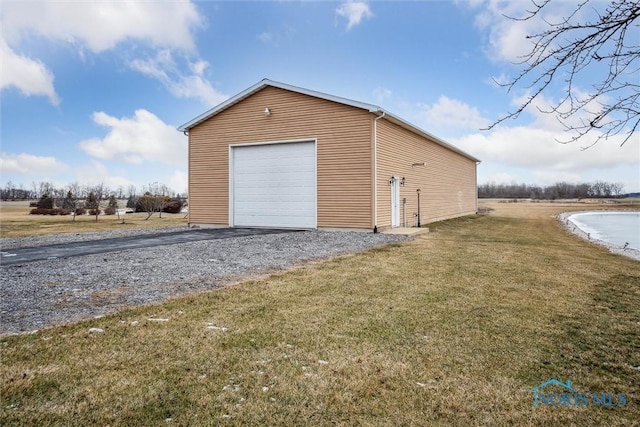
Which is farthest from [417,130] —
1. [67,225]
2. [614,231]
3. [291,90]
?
[67,225]

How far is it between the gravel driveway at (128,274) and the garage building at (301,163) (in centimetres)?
277

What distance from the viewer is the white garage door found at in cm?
1270

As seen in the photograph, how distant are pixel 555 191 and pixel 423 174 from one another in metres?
69.8

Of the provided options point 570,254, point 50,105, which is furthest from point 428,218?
point 50,105

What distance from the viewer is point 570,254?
8945 millimetres

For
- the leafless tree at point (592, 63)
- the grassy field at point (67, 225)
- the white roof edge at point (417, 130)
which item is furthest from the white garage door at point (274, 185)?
the leafless tree at point (592, 63)

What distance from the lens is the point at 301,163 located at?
12.8m

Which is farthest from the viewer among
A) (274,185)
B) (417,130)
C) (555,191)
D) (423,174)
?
(555,191)

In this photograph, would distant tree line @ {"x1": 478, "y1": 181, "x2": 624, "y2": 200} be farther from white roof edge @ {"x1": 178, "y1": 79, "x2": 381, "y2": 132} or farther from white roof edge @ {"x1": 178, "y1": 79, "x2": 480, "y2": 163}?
white roof edge @ {"x1": 178, "y1": 79, "x2": 381, "y2": 132}

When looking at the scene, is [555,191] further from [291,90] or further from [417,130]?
[291,90]

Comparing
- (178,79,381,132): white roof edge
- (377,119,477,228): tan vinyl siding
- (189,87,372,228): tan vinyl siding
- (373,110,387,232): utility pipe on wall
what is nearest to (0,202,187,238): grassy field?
(189,87,372,228): tan vinyl siding

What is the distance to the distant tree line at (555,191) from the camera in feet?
226

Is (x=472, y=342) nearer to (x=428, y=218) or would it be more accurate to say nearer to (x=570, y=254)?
(x=570, y=254)

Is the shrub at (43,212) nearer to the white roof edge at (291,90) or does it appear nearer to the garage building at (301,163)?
the garage building at (301,163)
